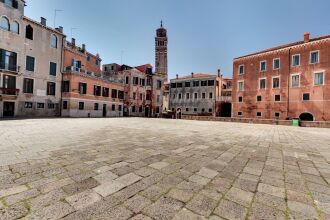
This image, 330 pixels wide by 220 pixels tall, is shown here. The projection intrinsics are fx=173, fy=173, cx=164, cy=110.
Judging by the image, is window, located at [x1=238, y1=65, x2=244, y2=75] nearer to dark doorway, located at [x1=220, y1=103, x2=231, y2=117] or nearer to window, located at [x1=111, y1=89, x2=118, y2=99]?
dark doorway, located at [x1=220, y1=103, x2=231, y2=117]

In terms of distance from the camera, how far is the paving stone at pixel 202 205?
7.25 feet

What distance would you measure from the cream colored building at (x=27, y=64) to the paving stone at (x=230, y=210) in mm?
25812

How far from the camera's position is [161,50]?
66.4 m

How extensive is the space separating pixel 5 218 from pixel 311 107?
31600 mm

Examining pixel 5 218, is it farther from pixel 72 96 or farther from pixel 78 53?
pixel 78 53

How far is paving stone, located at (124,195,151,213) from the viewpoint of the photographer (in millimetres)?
2230

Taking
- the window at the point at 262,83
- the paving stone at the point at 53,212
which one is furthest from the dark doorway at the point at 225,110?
the paving stone at the point at 53,212

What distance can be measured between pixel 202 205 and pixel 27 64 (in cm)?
2743

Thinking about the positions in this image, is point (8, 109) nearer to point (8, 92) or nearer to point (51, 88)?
point (8, 92)

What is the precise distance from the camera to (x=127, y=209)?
221cm

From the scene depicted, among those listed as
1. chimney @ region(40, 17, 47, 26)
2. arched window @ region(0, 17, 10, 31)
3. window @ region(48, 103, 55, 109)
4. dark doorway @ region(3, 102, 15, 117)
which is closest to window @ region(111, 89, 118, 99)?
window @ region(48, 103, 55, 109)

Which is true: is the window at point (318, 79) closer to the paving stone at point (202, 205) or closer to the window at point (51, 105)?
the paving stone at point (202, 205)

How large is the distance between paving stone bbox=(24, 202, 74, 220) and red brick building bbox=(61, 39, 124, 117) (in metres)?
25.6

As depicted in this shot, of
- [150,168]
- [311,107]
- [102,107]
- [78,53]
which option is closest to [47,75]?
[78,53]
